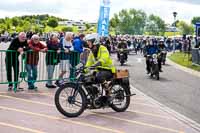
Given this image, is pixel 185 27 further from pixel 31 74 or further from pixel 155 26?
pixel 31 74

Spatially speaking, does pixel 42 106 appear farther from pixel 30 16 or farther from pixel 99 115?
pixel 30 16

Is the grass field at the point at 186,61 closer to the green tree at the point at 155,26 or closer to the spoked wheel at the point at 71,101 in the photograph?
the spoked wheel at the point at 71,101

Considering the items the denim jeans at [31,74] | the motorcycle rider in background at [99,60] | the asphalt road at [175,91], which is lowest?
the asphalt road at [175,91]

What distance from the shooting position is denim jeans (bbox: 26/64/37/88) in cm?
1471

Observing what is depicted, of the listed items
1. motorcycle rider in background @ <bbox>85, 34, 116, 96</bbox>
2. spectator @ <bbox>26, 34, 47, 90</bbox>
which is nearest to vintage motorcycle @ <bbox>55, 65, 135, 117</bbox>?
motorcycle rider in background @ <bbox>85, 34, 116, 96</bbox>

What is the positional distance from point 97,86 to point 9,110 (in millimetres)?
1932

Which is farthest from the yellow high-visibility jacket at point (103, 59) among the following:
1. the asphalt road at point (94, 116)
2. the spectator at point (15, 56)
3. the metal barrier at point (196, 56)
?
the metal barrier at point (196, 56)

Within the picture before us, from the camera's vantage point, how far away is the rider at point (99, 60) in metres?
11.0

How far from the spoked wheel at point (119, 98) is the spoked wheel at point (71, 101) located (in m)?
0.95

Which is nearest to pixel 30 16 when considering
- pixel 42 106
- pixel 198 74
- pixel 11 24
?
pixel 11 24

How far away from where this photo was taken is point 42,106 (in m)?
11.8

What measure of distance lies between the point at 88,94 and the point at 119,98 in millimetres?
900

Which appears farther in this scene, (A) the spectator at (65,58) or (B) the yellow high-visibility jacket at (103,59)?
(A) the spectator at (65,58)

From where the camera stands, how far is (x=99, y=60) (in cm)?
1098
